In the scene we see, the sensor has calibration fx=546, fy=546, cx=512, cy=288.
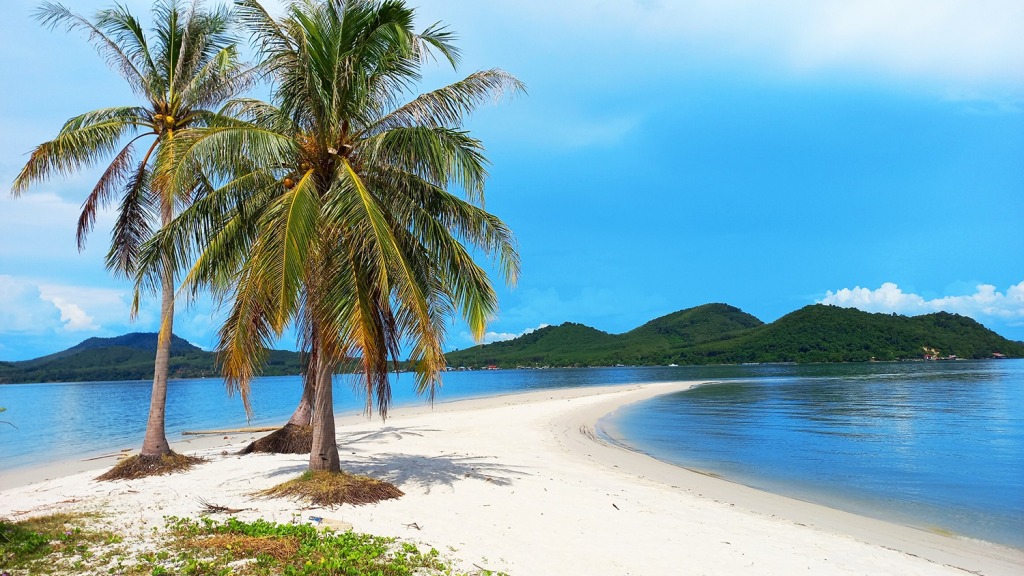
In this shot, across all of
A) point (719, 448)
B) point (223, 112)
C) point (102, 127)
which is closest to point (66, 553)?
point (223, 112)

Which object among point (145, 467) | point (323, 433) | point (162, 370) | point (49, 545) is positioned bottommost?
point (145, 467)

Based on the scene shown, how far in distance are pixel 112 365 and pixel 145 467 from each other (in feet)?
562

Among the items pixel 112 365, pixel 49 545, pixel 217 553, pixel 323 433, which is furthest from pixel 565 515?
pixel 112 365

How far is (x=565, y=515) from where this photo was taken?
347 inches

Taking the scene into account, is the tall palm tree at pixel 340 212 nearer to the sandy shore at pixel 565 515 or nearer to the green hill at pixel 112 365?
the sandy shore at pixel 565 515

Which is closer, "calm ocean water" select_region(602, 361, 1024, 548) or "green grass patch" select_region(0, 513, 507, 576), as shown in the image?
"green grass patch" select_region(0, 513, 507, 576)

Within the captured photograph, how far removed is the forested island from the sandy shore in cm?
9923

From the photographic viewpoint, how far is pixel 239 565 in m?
5.69

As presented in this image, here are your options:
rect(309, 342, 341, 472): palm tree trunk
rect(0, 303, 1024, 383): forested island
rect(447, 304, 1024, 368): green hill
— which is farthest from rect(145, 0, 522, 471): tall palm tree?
rect(447, 304, 1024, 368): green hill

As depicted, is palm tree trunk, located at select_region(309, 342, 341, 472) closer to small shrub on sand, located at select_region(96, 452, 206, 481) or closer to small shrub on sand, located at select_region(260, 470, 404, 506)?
small shrub on sand, located at select_region(260, 470, 404, 506)

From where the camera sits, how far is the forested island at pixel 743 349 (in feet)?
392

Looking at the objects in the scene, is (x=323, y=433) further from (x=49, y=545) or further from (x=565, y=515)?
(x=565, y=515)

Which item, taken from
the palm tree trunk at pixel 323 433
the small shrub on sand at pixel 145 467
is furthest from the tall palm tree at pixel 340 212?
the small shrub on sand at pixel 145 467

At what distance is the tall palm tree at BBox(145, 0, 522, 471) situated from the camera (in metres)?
8.15
